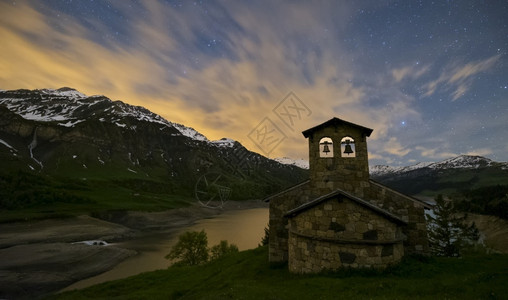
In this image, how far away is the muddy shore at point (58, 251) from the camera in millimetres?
35103

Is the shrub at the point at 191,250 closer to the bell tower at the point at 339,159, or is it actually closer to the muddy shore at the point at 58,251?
the muddy shore at the point at 58,251

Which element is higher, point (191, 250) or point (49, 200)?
point (49, 200)

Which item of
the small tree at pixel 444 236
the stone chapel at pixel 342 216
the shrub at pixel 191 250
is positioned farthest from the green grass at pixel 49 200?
the small tree at pixel 444 236

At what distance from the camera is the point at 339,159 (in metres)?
18.2

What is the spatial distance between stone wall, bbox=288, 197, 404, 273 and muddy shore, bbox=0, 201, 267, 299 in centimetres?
3720

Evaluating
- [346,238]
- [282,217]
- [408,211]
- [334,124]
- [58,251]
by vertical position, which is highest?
[334,124]

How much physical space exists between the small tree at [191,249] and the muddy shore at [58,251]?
44.9 ft

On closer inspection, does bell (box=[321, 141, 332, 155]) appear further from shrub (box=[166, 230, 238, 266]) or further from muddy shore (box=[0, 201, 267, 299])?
muddy shore (box=[0, 201, 267, 299])

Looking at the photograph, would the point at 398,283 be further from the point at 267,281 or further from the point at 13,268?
the point at 13,268

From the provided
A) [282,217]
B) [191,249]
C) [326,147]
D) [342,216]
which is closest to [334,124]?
[326,147]

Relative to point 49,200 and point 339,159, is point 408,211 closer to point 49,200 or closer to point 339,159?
point 339,159

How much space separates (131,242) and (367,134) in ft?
212

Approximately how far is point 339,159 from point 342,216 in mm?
4718

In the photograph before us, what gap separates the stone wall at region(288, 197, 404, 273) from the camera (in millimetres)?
14234
